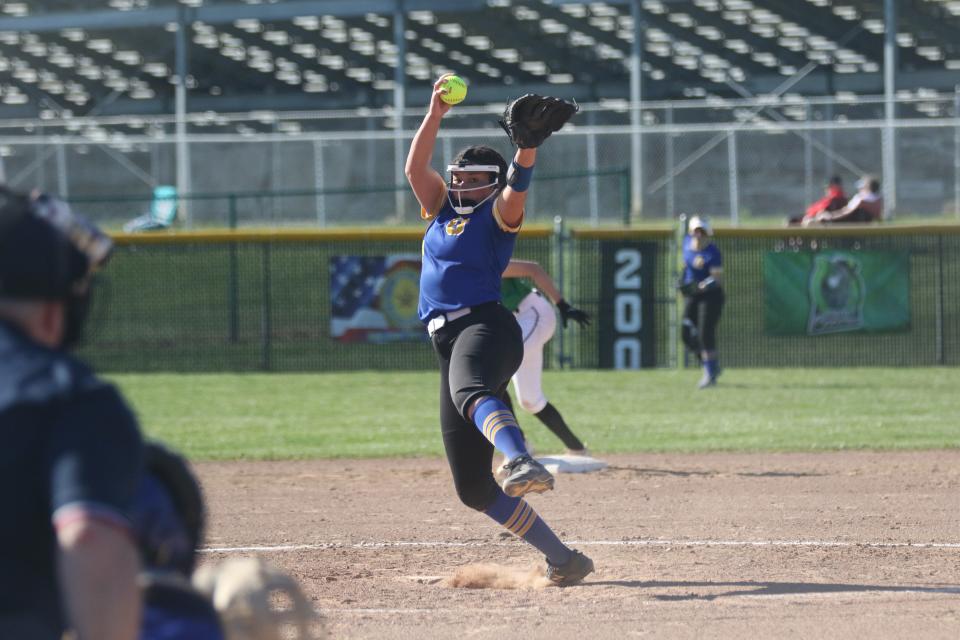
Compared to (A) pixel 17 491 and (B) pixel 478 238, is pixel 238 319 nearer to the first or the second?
(B) pixel 478 238

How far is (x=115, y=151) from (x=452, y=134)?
24.0 feet

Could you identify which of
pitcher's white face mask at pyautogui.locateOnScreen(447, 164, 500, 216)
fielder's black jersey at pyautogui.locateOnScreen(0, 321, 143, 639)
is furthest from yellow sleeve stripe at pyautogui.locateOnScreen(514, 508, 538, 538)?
fielder's black jersey at pyautogui.locateOnScreen(0, 321, 143, 639)

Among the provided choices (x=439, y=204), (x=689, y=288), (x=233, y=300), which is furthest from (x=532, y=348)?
(x=233, y=300)

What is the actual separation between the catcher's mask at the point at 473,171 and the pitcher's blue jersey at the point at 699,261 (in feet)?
36.8

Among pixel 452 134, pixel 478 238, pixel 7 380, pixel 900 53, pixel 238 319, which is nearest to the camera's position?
pixel 7 380

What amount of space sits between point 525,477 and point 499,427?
0.26 metres

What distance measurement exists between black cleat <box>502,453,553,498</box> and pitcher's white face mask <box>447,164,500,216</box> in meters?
1.24

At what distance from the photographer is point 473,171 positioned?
6.21 m

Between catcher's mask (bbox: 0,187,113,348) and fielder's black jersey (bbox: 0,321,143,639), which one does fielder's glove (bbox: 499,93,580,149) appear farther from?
fielder's black jersey (bbox: 0,321,143,639)

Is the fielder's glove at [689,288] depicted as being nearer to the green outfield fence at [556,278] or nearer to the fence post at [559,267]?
the green outfield fence at [556,278]

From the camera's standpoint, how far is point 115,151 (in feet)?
86.5

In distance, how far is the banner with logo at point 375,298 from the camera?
19.2m

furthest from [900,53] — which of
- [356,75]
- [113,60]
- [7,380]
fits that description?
[7,380]

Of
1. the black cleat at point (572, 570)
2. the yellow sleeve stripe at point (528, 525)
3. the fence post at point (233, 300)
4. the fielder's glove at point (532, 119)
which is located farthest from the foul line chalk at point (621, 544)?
the fence post at point (233, 300)
